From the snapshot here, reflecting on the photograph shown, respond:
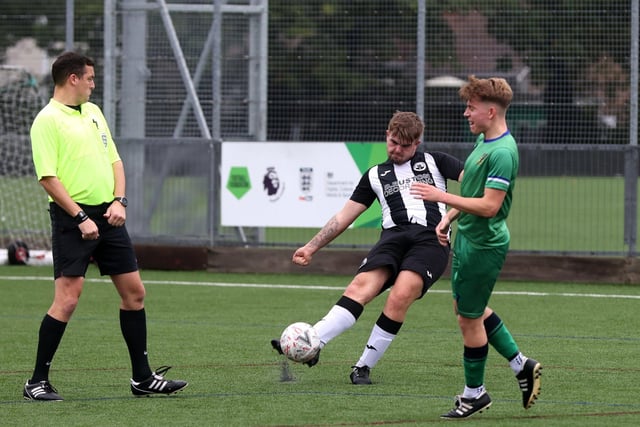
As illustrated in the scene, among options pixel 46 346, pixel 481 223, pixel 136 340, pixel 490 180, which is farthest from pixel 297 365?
A: pixel 490 180

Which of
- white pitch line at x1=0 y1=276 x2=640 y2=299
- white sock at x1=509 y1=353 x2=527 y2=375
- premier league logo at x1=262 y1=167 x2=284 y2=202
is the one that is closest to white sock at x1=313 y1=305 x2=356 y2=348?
white sock at x1=509 y1=353 x2=527 y2=375

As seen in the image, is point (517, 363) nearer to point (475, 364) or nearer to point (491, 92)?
point (475, 364)

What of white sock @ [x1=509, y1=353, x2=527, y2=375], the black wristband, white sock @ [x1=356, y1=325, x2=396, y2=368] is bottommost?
white sock @ [x1=356, y1=325, x2=396, y2=368]

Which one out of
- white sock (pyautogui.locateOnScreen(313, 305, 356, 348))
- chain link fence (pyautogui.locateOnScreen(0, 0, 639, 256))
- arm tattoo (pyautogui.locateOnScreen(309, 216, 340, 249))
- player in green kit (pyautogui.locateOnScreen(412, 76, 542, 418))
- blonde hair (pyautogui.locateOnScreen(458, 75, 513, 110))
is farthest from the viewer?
chain link fence (pyautogui.locateOnScreen(0, 0, 639, 256))

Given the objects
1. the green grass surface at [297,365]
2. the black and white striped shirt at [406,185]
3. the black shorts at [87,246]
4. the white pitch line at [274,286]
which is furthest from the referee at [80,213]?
the white pitch line at [274,286]

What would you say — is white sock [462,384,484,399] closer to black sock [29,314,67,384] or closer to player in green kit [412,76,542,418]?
player in green kit [412,76,542,418]

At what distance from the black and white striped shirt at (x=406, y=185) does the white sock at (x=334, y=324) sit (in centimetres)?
84

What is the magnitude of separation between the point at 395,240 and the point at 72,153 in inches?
85.2

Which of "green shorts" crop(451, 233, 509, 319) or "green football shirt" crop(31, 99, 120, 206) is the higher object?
"green football shirt" crop(31, 99, 120, 206)

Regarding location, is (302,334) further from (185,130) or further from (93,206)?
(185,130)

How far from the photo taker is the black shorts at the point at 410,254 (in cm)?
838

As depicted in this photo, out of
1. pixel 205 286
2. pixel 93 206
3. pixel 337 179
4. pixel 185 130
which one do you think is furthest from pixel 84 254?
pixel 185 130

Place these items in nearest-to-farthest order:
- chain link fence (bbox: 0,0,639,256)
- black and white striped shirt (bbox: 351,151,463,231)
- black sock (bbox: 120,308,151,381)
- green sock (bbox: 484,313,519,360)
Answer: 1. green sock (bbox: 484,313,519,360)
2. black sock (bbox: 120,308,151,381)
3. black and white striped shirt (bbox: 351,151,463,231)
4. chain link fence (bbox: 0,0,639,256)

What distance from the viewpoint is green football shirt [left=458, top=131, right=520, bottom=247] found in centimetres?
667
